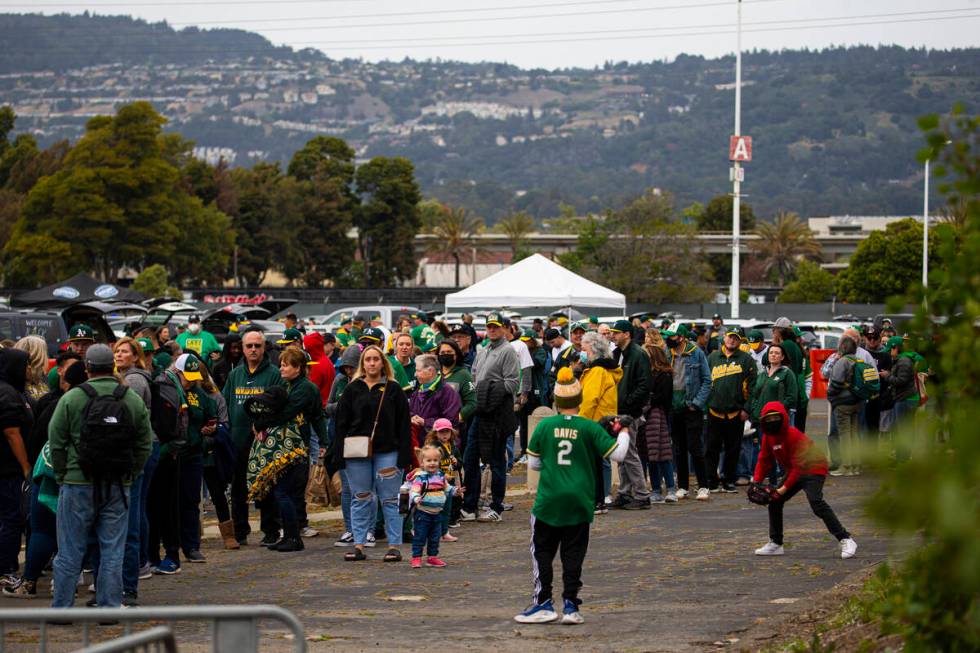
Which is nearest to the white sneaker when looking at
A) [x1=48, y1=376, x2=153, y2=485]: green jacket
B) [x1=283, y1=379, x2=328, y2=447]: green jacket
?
[x1=283, y1=379, x2=328, y2=447]: green jacket

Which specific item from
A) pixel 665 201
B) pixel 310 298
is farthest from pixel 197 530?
pixel 665 201

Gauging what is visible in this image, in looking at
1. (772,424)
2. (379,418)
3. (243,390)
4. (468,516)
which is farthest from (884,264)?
(379,418)

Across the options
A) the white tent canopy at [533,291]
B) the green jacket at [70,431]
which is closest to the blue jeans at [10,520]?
the green jacket at [70,431]

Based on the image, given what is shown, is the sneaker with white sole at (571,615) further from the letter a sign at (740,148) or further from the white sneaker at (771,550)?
the letter a sign at (740,148)

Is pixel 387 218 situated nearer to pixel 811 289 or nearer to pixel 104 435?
pixel 811 289

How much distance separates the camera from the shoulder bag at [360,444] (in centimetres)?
1127

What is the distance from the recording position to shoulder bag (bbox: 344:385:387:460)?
1127 centimetres

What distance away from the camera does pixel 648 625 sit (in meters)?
8.76

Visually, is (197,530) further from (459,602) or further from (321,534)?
(459,602)

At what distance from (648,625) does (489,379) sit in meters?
5.30

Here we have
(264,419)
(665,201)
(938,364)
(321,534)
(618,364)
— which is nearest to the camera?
(938,364)

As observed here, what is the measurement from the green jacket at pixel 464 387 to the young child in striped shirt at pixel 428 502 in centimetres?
202

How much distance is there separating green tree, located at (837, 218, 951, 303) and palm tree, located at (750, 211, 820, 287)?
35.7m

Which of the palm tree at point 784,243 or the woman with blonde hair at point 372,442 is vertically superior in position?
the palm tree at point 784,243
